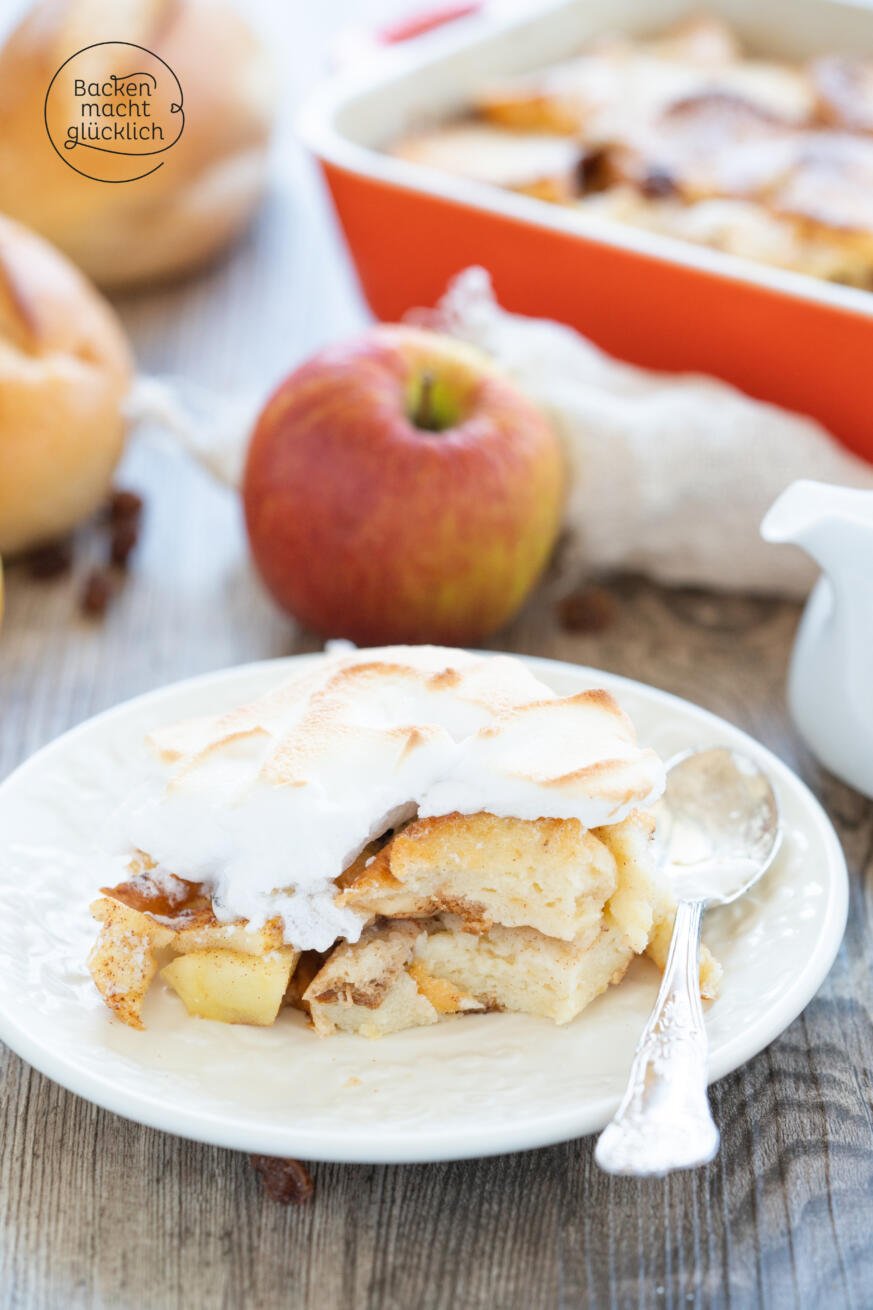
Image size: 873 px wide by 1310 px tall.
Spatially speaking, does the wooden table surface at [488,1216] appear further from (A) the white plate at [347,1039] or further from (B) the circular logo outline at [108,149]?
(B) the circular logo outline at [108,149]

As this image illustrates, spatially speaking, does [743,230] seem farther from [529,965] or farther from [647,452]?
[529,965]

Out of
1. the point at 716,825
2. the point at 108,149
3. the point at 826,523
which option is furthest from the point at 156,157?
the point at 716,825

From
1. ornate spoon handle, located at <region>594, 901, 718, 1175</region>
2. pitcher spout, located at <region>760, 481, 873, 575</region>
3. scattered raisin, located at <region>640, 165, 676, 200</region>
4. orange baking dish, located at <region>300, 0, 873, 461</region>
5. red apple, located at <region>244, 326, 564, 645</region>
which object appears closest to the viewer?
ornate spoon handle, located at <region>594, 901, 718, 1175</region>

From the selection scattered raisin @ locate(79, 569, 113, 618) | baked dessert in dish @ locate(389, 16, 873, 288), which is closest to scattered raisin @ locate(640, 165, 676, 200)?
baked dessert in dish @ locate(389, 16, 873, 288)

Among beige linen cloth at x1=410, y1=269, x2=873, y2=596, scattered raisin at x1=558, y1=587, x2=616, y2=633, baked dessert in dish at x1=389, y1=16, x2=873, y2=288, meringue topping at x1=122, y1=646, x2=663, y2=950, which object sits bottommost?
scattered raisin at x1=558, y1=587, x2=616, y2=633

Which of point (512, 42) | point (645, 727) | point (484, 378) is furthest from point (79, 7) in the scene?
point (645, 727)

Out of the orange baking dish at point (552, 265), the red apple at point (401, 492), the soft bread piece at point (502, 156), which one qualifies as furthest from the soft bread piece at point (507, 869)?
the soft bread piece at point (502, 156)

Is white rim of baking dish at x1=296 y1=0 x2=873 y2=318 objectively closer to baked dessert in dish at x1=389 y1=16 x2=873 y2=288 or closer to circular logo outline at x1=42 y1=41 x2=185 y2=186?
baked dessert in dish at x1=389 y1=16 x2=873 y2=288
